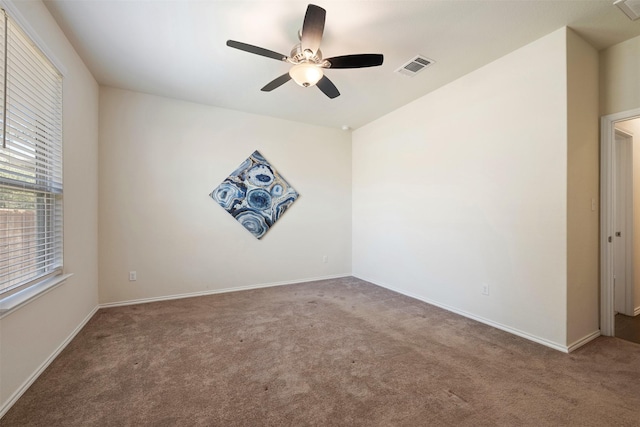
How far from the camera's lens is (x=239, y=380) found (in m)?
1.94

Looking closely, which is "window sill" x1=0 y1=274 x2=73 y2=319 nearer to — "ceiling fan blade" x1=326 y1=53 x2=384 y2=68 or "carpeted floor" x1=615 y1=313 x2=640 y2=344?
"ceiling fan blade" x1=326 y1=53 x2=384 y2=68

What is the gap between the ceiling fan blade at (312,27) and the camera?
1.76 metres

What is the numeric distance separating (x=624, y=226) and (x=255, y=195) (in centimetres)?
464

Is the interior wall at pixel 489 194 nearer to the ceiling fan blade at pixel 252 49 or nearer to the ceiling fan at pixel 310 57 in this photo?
the ceiling fan at pixel 310 57

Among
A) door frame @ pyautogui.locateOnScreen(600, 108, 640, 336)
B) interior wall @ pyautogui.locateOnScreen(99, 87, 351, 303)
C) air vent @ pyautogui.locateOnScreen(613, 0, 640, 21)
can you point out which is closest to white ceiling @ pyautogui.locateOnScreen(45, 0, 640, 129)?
air vent @ pyautogui.locateOnScreen(613, 0, 640, 21)

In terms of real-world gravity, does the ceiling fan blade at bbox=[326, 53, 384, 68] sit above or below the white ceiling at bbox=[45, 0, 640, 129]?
below

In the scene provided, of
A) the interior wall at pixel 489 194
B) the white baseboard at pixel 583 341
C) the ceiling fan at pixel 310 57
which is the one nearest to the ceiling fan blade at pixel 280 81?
the ceiling fan at pixel 310 57

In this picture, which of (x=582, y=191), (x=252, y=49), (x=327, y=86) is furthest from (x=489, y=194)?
(x=252, y=49)

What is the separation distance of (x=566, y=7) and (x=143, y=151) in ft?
15.0

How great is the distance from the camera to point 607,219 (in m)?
2.59

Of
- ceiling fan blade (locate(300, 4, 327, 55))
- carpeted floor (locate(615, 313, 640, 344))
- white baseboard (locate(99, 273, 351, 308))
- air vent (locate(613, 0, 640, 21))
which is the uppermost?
air vent (locate(613, 0, 640, 21))

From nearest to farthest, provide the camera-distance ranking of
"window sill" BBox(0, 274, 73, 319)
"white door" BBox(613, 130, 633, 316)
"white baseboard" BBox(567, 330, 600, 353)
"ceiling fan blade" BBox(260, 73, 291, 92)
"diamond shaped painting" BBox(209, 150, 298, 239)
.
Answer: "window sill" BBox(0, 274, 73, 319), "white baseboard" BBox(567, 330, 600, 353), "ceiling fan blade" BBox(260, 73, 291, 92), "white door" BBox(613, 130, 633, 316), "diamond shaped painting" BBox(209, 150, 298, 239)

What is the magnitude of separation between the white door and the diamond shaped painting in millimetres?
4114

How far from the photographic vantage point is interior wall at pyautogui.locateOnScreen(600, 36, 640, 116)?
2432mm
